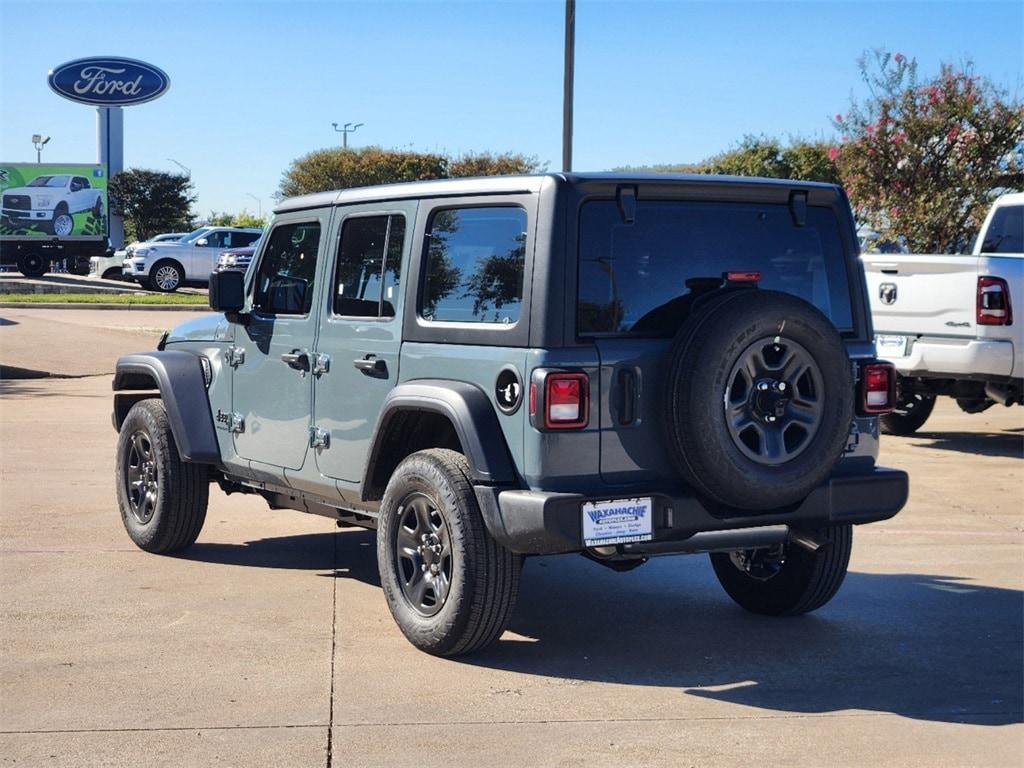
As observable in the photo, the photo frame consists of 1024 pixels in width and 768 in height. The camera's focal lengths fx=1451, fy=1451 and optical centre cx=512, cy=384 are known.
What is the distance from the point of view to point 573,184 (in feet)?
17.7

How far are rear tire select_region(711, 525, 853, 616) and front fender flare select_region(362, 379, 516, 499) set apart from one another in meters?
1.48

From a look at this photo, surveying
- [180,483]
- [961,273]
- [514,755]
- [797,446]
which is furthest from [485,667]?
[961,273]

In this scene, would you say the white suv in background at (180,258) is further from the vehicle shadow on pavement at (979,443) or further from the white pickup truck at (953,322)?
the white pickup truck at (953,322)

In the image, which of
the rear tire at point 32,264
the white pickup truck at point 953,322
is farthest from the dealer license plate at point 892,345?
the rear tire at point 32,264

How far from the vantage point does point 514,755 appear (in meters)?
4.63

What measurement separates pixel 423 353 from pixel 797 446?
5.01 feet

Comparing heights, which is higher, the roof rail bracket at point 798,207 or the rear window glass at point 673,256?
the roof rail bracket at point 798,207

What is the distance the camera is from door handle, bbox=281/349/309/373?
6625 millimetres

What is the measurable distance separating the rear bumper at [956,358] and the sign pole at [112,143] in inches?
2083

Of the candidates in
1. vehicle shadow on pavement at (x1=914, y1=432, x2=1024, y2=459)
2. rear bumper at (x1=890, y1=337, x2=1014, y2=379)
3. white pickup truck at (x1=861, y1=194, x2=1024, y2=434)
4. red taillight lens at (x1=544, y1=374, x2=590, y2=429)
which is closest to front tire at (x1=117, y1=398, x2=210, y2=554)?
red taillight lens at (x1=544, y1=374, x2=590, y2=429)

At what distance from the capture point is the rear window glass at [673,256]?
5.43 meters

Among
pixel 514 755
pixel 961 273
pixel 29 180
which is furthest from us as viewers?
pixel 29 180

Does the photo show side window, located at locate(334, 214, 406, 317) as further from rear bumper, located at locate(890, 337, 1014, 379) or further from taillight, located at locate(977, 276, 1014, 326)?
taillight, located at locate(977, 276, 1014, 326)

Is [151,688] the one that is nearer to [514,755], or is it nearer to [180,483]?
[514,755]
